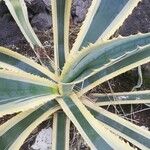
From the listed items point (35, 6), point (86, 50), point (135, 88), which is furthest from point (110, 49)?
point (35, 6)

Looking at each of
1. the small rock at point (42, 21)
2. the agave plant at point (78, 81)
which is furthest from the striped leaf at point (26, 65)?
the small rock at point (42, 21)

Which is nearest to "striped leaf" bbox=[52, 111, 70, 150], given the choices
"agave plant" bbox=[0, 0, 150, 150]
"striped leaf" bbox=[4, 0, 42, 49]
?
"agave plant" bbox=[0, 0, 150, 150]

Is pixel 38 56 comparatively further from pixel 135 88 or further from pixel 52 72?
pixel 135 88

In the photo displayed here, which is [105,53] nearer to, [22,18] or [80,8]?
[22,18]

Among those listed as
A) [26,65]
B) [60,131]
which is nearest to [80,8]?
[26,65]

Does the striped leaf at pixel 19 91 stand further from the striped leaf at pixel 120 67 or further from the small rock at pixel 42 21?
the small rock at pixel 42 21

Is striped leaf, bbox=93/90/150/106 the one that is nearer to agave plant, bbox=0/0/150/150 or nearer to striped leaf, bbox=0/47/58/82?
agave plant, bbox=0/0/150/150
